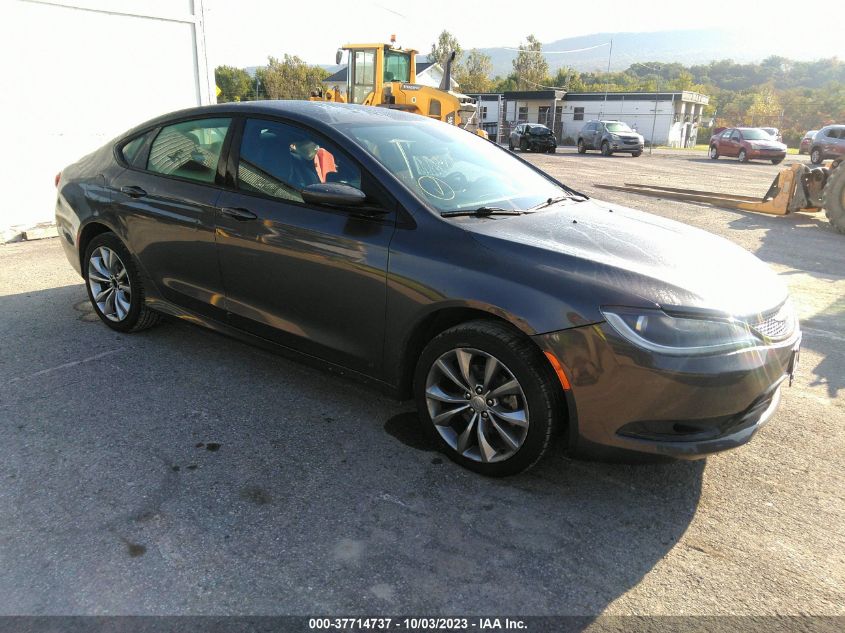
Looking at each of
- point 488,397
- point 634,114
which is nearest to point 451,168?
point 488,397

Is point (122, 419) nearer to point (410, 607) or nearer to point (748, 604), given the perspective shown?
point (410, 607)

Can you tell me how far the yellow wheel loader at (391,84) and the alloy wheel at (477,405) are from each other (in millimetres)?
15927

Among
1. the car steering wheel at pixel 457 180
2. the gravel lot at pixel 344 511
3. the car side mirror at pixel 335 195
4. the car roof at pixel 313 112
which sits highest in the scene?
the car roof at pixel 313 112

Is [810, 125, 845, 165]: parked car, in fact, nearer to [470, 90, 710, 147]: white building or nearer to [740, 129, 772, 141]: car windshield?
[740, 129, 772, 141]: car windshield

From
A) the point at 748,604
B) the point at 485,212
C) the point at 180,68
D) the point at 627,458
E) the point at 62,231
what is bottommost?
the point at 748,604

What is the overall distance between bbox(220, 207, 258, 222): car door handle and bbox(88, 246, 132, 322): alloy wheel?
126cm

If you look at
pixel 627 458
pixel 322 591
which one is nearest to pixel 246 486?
pixel 322 591

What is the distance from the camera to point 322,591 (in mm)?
2311

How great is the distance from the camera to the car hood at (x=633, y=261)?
105 inches

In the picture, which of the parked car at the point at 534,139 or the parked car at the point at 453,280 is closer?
the parked car at the point at 453,280

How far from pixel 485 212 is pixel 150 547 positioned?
2.13 meters

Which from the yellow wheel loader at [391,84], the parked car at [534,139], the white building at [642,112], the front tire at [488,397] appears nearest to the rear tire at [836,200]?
the front tire at [488,397]

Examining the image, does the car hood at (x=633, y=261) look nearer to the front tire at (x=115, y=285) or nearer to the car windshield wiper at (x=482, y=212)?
the car windshield wiper at (x=482, y=212)

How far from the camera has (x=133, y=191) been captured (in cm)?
433
